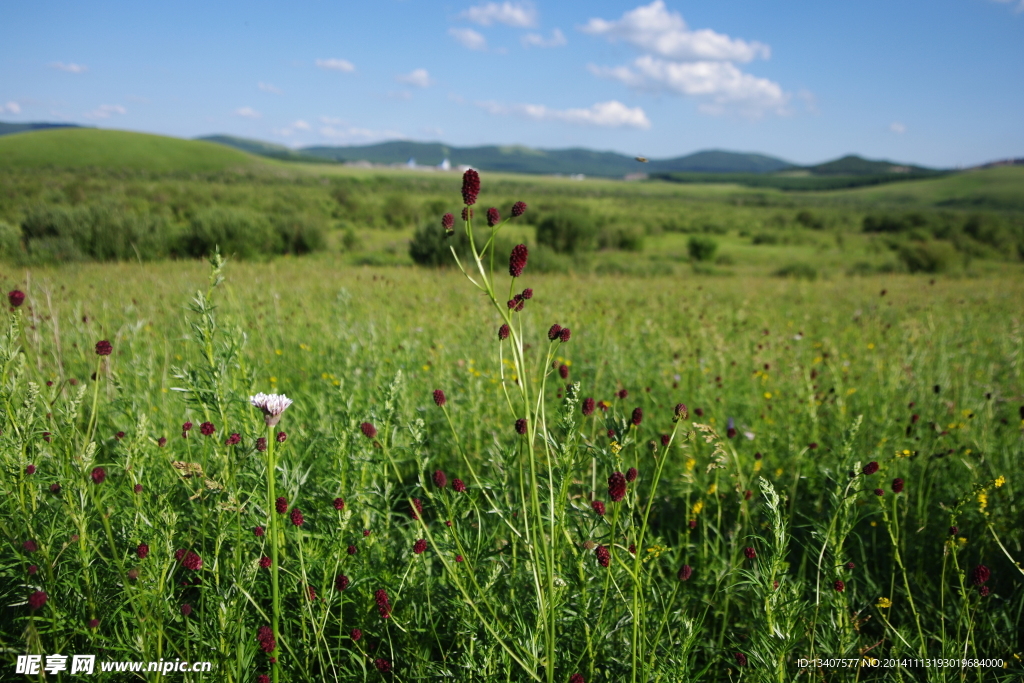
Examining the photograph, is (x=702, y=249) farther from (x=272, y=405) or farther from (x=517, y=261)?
(x=272, y=405)

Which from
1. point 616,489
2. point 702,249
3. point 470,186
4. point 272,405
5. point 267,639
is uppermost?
point 470,186

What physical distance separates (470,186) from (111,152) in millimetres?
55789

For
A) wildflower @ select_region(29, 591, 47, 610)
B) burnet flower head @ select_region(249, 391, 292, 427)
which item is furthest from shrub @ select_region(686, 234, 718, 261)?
→ wildflower @ select_region(29, 591, 47, 610)

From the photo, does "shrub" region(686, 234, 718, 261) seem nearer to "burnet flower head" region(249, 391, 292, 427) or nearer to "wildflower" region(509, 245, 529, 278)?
"wildflower" region(509, 245, 529, 278)

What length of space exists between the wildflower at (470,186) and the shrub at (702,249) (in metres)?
23.9

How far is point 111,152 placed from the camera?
1740 inches

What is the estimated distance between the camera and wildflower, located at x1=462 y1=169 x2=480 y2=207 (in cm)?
118

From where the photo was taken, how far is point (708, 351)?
181 inches

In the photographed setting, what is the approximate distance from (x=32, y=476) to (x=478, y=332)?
3788mm

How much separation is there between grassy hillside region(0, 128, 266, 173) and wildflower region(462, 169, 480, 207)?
2350 centimetres

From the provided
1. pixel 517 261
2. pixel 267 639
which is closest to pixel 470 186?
pixel 517 261

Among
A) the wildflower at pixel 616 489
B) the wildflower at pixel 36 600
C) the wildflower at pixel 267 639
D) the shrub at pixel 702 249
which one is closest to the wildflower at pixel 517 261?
the wildflower at pixel 616 489

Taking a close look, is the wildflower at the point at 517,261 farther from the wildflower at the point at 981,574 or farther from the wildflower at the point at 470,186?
the wildflower at the point at 981,574

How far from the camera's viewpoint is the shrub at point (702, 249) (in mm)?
23625
